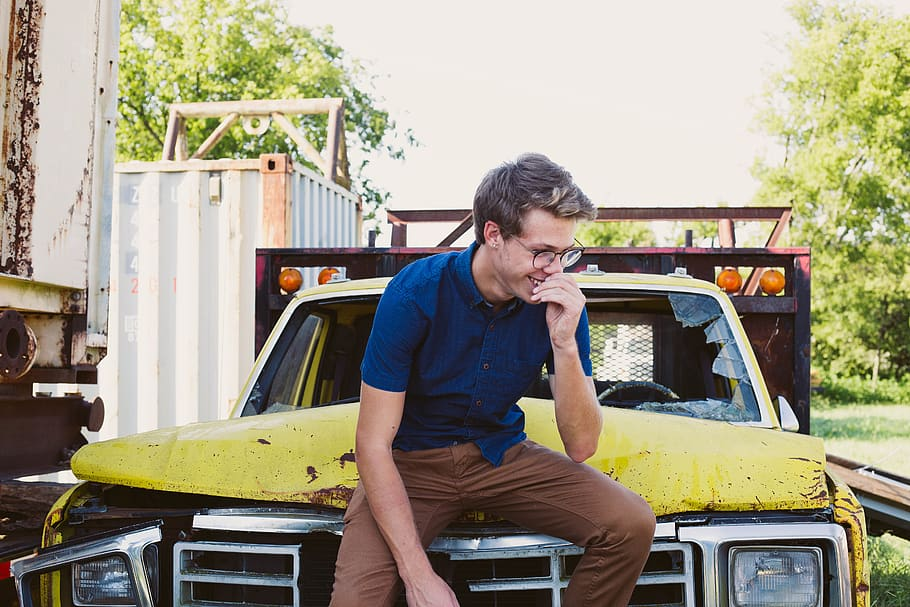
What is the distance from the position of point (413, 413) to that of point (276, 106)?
8.36 meters

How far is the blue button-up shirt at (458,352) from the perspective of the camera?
2.59 meters

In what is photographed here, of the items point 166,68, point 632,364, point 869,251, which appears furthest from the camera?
point 869,251

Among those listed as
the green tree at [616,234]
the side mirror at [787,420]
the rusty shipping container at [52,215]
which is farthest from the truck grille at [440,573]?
the green tree at [616,234]

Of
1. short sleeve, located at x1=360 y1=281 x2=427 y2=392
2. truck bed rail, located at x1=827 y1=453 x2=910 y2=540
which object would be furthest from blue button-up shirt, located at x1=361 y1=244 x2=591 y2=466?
truck bed rail, located at x1=827 y1=453 x2=910 y2=540

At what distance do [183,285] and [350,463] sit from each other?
19.3 feet

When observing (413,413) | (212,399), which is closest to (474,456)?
(413,413)

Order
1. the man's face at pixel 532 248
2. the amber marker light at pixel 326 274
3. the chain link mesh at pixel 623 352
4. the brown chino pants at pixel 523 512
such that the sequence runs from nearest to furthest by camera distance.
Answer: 1. the brown chino pants at pixel 523 512
2. the man's face at pixel 532 248
3. the chain link mesh at pixel 623 352
4. the amber marker light at pixel 326 274

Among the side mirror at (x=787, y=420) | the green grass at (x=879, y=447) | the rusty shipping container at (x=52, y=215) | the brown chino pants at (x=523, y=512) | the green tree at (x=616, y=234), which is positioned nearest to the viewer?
the brown chino pants at (x=523, y=512)

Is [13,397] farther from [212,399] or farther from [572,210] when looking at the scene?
[212,399]

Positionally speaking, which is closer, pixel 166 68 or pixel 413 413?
pixel 413 413

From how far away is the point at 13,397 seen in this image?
405 cm

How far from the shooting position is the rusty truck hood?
2477 millimetres

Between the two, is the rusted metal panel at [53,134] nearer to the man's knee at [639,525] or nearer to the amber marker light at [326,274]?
the amber marker light at [326,274]

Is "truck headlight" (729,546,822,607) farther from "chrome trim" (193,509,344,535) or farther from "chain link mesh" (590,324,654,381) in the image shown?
"chain link mesh" (590,324,654,381)
